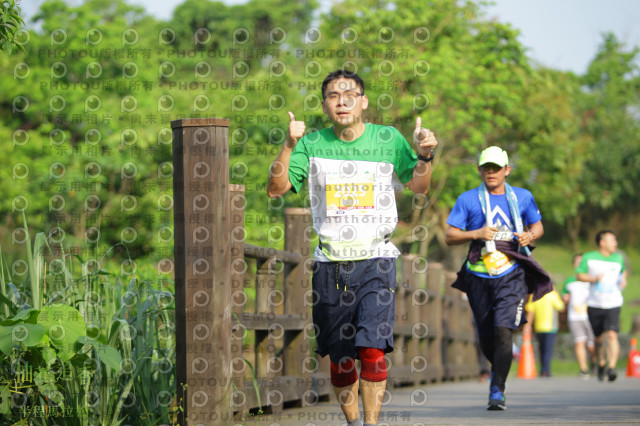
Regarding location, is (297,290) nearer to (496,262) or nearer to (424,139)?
(496,262)

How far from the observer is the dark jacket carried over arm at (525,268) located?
7.20 m

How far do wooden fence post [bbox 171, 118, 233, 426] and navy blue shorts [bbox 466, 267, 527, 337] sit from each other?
287cm

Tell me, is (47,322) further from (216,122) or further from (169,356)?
(216,122)

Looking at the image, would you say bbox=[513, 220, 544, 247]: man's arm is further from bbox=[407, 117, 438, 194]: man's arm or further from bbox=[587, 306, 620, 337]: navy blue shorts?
bbox=[587, 306, 620, 337]: navy blue shorts

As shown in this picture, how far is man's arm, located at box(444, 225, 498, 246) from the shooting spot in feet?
23.1

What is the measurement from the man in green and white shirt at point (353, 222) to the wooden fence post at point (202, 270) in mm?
305

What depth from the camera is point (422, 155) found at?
189 inches

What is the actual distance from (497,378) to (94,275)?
3.14 meters

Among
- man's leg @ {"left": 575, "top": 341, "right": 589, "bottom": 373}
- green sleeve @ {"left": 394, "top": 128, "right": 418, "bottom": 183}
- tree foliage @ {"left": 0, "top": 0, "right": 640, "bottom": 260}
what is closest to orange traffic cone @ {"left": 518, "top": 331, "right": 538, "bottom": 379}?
man's leg @ {"left": 575, "top": 341, "right": 589, "bottom": 373}

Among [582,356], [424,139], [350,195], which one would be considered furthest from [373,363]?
[582,356]

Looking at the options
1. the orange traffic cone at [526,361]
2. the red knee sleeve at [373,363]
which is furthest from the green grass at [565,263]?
the red knee sleeve at [373,363]

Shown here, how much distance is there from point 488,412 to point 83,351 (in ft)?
9.83

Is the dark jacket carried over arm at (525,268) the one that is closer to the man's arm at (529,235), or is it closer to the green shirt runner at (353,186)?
the man's arm at (529,235)

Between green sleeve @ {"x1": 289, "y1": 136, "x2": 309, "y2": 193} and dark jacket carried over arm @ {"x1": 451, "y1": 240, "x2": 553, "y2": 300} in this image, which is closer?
green sleeve @ {"x1": 289, "y1": 136, "x2": 309, "y2": 193}
